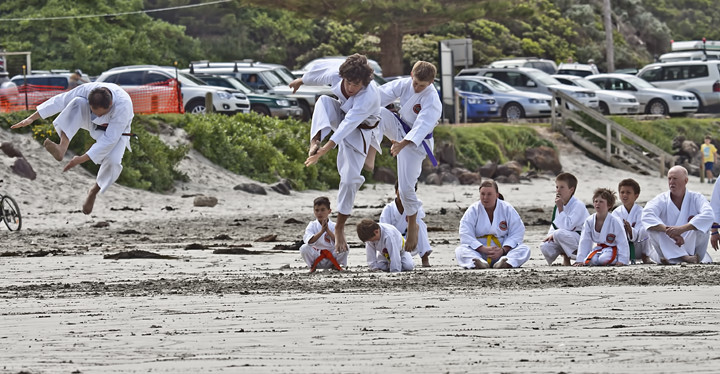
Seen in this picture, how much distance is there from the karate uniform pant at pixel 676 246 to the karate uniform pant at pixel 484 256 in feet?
4.68

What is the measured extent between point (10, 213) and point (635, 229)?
991cm

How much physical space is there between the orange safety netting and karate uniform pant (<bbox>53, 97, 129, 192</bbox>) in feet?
44.9

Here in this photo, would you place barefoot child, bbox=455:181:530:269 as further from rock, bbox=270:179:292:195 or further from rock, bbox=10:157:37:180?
rock, bbox=270:179:292:195

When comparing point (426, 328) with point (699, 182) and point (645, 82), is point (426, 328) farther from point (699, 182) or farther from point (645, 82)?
point (645, 82)

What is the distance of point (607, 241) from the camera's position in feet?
40.9

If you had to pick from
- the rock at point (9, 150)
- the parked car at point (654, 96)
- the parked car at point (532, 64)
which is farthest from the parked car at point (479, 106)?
the rock at point (9, 150)

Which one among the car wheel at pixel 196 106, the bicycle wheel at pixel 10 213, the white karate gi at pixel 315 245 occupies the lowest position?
the bicycle wheel at pixel 10 213

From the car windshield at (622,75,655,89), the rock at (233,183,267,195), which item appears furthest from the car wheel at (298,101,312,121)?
the car windshield at (622,75,655,89)

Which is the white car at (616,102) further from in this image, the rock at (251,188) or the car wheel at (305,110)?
the rock at (251,188)

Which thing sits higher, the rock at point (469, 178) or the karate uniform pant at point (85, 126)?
the karate uniform pant at point (85, 126)

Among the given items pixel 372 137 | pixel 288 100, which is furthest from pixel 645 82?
pixel 372 137

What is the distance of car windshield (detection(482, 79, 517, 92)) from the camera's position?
120 feet

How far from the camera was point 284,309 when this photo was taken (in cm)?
898

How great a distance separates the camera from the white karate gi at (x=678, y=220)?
12781 mm
